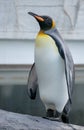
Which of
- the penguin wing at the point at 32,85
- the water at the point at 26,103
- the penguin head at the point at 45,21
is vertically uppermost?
the penguin head at the point at 45,21

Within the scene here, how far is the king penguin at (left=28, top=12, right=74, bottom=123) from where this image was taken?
1651 mm

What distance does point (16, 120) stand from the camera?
60.4 inches

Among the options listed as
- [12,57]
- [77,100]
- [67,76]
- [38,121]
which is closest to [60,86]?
[67,76]

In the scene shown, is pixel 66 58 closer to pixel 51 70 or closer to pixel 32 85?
pixel 51 70

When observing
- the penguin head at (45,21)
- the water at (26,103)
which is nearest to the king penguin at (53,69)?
the penguin head at (45,21)

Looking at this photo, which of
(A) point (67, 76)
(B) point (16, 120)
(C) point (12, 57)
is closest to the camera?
(B) point (16, 120)

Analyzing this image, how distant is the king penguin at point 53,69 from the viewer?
1.65 meters

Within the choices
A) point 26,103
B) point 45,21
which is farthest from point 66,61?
point 26,103

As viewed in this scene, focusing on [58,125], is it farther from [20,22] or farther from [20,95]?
[20,22]

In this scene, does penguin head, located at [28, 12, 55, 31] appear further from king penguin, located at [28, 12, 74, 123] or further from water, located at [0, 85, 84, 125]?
water, located at [0, 85, 84, 125]

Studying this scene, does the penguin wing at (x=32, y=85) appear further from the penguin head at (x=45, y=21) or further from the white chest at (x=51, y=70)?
the penguin head at (x=45, y=21)

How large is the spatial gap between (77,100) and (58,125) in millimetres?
2543

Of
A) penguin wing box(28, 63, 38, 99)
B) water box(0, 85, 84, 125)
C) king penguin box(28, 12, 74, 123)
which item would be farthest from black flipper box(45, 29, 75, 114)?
water box(0, 85, 84, 125)

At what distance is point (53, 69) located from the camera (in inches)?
65.3
